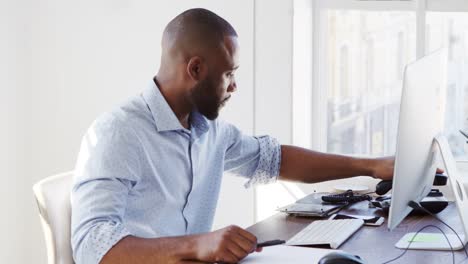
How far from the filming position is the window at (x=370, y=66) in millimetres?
3125

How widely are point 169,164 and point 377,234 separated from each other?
567 mm

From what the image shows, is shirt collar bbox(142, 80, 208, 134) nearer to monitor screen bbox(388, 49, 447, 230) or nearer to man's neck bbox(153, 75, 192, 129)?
man's neck bbox(153, 75, 192, 129)

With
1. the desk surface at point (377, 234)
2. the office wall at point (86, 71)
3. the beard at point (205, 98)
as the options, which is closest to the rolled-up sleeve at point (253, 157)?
the desk surface at point (377, 234)

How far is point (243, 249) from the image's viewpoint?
1.45 m

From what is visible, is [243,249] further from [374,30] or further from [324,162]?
[374,30]

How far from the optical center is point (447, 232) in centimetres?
187

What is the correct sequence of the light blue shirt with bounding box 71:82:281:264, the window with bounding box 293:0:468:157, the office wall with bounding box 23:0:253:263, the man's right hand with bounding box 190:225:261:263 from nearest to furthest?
the man's right hand with bounding box 190:225:261:263 < the light blue shirt with bounding box 71:82:281:264 < the window with bounding box 293:0:468:157 < the office wall with bounding box 23:0:253:263

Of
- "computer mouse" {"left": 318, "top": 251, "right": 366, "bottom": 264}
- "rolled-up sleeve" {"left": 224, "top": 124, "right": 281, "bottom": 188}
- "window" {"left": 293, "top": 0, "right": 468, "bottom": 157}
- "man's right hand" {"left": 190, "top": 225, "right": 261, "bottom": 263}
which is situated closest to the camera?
"computer mouse" {"left": 318, "top": 251, "right": 366, "bottom": 264}

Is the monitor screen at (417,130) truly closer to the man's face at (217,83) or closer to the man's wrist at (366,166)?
the man's wrist at (366,166)

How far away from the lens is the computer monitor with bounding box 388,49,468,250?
1476 millimetres

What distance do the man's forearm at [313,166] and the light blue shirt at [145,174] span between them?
7.3 inches

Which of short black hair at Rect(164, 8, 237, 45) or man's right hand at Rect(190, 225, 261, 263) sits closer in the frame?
man's right hand at Rect(190, 225, 261, 263)

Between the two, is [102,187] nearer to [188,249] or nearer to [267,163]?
[188,249]

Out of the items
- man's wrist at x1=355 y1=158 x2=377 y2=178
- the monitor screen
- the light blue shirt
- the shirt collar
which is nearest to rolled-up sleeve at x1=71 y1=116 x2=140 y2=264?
the light blue shirt
